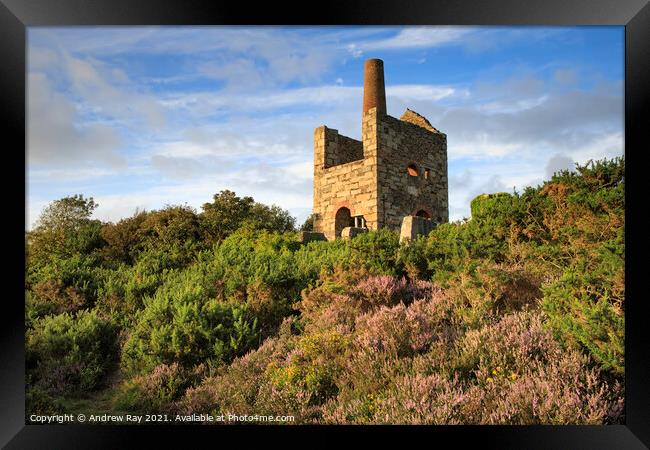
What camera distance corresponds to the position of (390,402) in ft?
14.1

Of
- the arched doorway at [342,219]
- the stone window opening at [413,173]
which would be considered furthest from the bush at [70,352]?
the stone window opening at [413,173]

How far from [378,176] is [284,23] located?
13.0 metres

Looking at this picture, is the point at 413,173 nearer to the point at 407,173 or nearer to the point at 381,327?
the point at 407,173

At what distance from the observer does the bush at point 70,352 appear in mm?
6418

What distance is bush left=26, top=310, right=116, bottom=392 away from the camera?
6.42m

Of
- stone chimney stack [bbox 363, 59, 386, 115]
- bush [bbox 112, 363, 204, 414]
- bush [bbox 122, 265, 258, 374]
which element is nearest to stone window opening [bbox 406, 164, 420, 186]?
stone chimney stack [bbox 363, 59, 386, 115]

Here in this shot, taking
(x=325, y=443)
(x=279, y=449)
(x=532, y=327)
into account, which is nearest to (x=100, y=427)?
(x=279, y=449)

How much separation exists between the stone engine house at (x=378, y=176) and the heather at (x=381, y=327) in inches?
315

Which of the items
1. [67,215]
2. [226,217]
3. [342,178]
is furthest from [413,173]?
[67,215]

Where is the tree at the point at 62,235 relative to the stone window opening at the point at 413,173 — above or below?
below

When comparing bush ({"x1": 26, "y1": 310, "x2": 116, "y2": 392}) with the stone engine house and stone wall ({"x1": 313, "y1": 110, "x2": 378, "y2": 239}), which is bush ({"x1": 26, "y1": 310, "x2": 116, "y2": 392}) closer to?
the stone engine house

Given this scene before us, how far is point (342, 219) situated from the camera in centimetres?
1842

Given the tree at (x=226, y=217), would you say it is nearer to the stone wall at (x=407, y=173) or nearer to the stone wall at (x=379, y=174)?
the stone wall at (x=379, y=174)

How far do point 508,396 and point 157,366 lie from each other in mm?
4206
